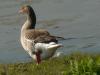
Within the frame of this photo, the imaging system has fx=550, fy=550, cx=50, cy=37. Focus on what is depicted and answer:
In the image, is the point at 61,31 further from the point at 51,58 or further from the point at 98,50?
the point at 51,58

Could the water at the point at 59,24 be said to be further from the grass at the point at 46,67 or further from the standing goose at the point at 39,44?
the grass at the point at 46,67

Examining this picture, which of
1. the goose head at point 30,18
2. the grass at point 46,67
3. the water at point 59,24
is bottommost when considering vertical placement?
the water at point 59,24

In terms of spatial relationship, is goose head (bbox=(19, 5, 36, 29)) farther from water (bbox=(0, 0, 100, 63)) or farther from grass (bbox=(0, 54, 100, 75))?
grass (bbox=(0, 54, 100, 75))

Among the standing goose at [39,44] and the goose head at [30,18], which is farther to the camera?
the goose head at [30,18]

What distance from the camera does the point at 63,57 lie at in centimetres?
1161

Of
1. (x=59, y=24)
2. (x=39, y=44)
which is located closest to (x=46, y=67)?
(x=39, y=44)

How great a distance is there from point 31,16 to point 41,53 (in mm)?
1728

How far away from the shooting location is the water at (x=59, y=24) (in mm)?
14422

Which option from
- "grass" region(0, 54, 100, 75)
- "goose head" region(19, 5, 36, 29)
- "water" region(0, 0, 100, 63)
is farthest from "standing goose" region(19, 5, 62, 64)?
"water" region(0, 0, 100, 63)

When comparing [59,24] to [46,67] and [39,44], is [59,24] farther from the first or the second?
[46,67]

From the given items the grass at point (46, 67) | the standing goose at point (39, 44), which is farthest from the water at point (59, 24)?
the grass at point (46, 67)

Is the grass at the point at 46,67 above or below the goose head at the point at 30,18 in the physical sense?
below

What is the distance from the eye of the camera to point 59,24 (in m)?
17.1

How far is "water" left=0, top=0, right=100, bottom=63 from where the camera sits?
47.3 feet
